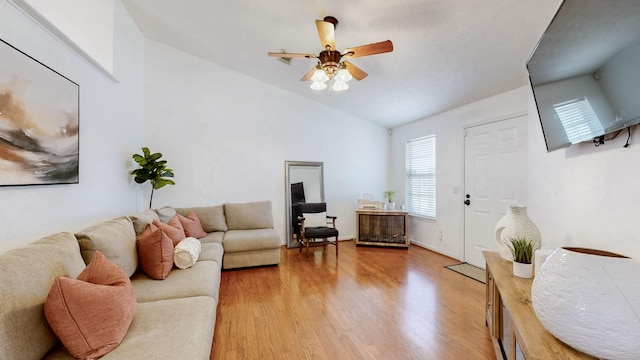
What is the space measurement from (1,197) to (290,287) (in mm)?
2354

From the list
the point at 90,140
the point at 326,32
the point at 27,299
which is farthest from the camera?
the point at 90,140

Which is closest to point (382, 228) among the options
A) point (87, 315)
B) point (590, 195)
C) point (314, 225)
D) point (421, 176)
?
point (421, 176)

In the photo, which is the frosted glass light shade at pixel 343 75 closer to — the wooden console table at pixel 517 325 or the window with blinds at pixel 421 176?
the wooden console table at pixel 517 325

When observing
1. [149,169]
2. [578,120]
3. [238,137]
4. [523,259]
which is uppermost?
[238,137]

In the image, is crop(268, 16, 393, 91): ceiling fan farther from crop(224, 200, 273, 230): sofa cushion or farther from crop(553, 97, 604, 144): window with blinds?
crop(224, 200, 273, 230): sofa cushion

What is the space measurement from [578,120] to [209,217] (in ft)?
13.0

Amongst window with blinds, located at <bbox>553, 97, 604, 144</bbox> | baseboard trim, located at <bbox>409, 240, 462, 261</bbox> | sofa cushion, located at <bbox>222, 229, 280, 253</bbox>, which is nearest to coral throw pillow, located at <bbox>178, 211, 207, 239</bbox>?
sofa cushion, located at <bbox>222, 229, 280, 253</bbox>

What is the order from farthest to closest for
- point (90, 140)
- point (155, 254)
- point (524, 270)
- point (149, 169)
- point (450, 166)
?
point (450, 166), point (149, 169), point (90, 140), point (155, 254), point (524, 270)

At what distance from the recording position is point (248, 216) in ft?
13.2

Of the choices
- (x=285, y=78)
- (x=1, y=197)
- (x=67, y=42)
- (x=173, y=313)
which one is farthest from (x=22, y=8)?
(x=285, y=78)

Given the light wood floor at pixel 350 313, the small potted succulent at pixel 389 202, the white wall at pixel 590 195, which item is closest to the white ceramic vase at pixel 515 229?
the white wall at pixel 590 195

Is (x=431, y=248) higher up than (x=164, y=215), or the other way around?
(x=164, y=215)

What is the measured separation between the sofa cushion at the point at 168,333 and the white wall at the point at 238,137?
2.80 m

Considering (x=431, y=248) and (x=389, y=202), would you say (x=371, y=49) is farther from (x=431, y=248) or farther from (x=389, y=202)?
(x=431, y=248)
